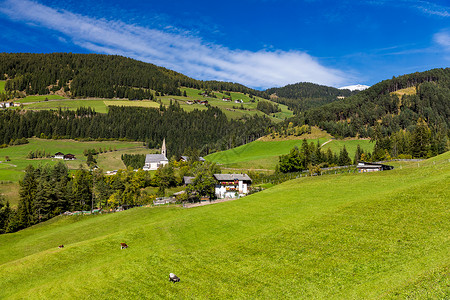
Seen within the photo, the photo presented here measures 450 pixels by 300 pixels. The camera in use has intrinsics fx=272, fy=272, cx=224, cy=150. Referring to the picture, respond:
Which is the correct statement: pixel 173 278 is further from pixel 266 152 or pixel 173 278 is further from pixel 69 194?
pixel 266 152

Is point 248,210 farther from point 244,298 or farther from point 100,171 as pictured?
point 100,171

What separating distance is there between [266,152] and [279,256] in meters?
152

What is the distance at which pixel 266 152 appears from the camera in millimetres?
177750

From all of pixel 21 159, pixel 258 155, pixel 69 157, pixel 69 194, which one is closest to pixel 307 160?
pixel 258 155

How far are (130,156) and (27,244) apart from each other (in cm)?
13303

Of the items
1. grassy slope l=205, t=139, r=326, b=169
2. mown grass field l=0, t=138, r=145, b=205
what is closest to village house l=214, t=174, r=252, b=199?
grassy slope l=205, t=139, r=326, b=169

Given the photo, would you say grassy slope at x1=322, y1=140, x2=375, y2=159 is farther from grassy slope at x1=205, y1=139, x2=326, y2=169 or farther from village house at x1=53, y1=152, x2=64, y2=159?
village house at x1=53, y1=152, x2=64, y2=159

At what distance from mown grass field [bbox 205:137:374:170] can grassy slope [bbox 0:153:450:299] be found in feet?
335

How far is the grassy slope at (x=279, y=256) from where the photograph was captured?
70.2 feet

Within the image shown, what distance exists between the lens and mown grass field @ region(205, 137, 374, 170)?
15000cm

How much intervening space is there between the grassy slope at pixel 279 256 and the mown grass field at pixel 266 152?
10223 cm

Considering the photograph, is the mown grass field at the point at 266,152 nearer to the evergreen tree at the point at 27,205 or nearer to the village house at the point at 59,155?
the evergreen tree at the point at 27,205

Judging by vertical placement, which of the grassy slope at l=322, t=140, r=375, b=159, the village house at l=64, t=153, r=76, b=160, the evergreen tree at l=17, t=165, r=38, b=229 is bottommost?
the evergreen tree at l=17, t=165, r=38, b=229

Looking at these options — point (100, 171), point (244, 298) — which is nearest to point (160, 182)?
point (100, 171)
